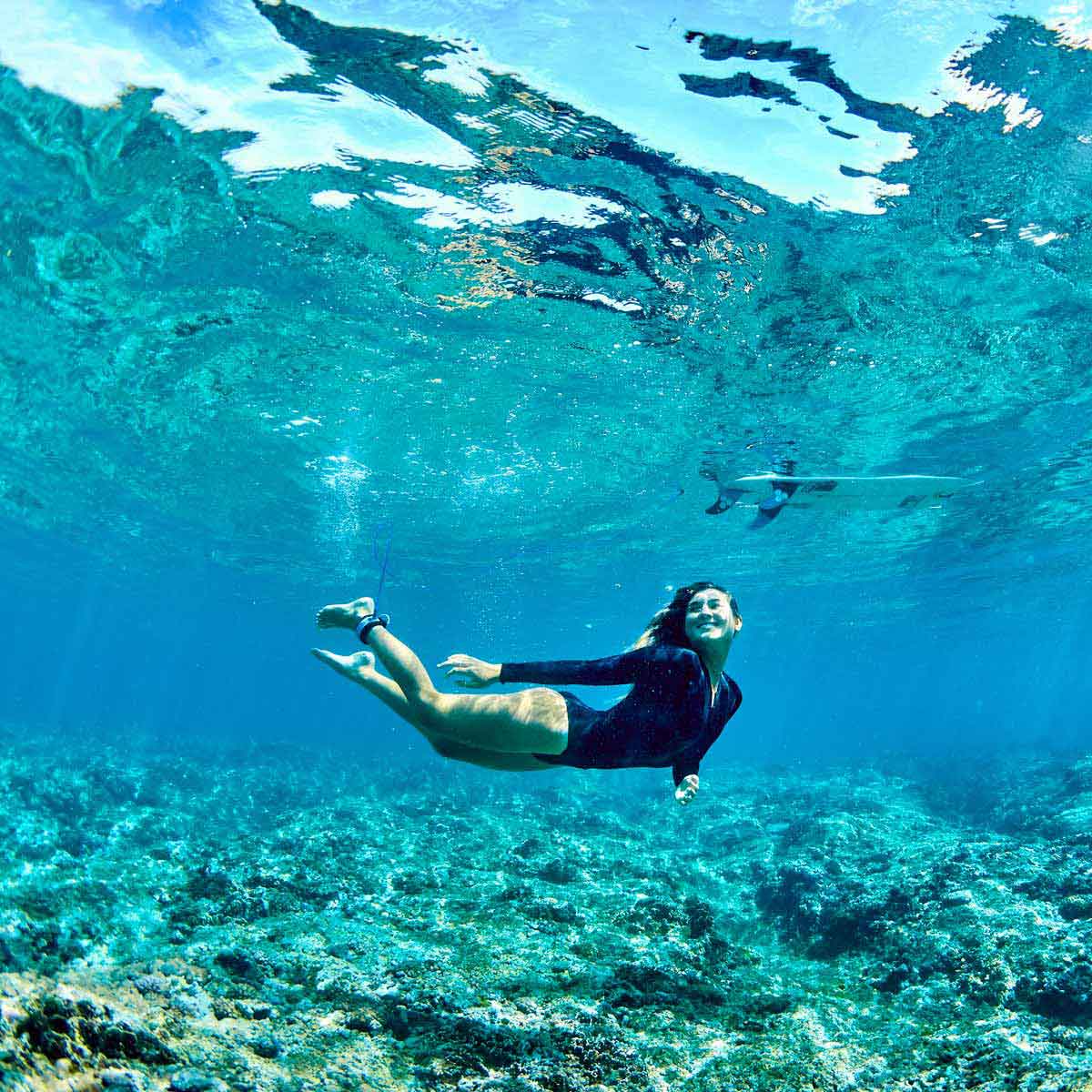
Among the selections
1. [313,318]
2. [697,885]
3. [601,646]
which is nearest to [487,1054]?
[697,885]

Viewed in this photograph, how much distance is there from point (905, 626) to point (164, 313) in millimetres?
57890

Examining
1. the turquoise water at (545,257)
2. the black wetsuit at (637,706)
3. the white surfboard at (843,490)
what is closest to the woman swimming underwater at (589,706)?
the black wetsuit at (637,706)

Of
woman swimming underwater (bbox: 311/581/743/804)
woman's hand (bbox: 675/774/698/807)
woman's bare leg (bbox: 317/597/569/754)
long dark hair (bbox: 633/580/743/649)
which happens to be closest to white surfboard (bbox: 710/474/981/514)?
long dark hair (bbox: 633/580/743/649)

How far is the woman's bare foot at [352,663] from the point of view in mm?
5598

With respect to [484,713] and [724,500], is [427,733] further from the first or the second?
[724,500]

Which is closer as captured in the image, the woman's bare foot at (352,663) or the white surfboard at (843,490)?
the woman's bare foot at (352,663)

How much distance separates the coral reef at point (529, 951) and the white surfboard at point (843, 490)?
9470mm

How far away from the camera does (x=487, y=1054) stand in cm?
477

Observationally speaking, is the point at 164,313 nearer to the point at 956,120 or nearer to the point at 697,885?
the point at 956,120

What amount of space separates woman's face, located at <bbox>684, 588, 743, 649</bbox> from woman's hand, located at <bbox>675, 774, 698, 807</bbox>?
40.3 inches

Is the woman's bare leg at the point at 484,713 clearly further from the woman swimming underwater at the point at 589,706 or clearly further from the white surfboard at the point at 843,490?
the white surfboard at the point at 843,490

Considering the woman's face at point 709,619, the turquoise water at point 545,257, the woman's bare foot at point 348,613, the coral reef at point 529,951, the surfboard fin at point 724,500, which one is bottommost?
the coral reef at point 529,951

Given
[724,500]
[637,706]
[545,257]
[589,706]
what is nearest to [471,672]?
[589,706]

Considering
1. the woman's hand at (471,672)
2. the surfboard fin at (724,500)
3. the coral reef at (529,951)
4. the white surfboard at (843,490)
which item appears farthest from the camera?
the surfboard fin at (724,500)
